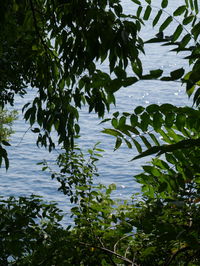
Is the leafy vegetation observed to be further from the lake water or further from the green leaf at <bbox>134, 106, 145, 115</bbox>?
the lake water

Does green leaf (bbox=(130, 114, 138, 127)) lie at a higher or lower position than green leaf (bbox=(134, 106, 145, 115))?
lower

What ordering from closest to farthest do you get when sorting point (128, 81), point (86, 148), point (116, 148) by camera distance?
point (128, 81) → point (116, 148) → point (86, 148)

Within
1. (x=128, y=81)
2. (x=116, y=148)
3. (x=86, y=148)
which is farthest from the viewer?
(x=86, y=148)

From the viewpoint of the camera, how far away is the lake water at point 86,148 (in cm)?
959

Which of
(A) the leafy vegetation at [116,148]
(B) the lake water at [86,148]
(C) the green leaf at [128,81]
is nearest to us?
(C) the green leaf at [128,81]

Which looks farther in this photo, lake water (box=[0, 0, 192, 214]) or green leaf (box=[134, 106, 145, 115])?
lake water (box=[0, 0, 192, 214])

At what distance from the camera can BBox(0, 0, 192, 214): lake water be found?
9594mm

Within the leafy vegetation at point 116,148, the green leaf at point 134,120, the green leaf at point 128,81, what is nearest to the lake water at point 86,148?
the leafy vegetation at point 116,148

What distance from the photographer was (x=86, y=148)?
11461mm

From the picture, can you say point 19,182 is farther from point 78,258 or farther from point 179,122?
point 179,122

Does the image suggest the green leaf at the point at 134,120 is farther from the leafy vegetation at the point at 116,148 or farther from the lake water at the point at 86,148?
the lake water at the point at 86,148

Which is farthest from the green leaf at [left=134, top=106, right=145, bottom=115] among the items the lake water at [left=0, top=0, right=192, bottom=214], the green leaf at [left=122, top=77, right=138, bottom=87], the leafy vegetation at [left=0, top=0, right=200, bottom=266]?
the lake water at [left=0, top=0, right=192, bottom=214]

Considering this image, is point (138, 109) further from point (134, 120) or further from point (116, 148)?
point (116, 148)

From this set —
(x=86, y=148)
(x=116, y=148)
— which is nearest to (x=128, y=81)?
(x=116, y=148)
